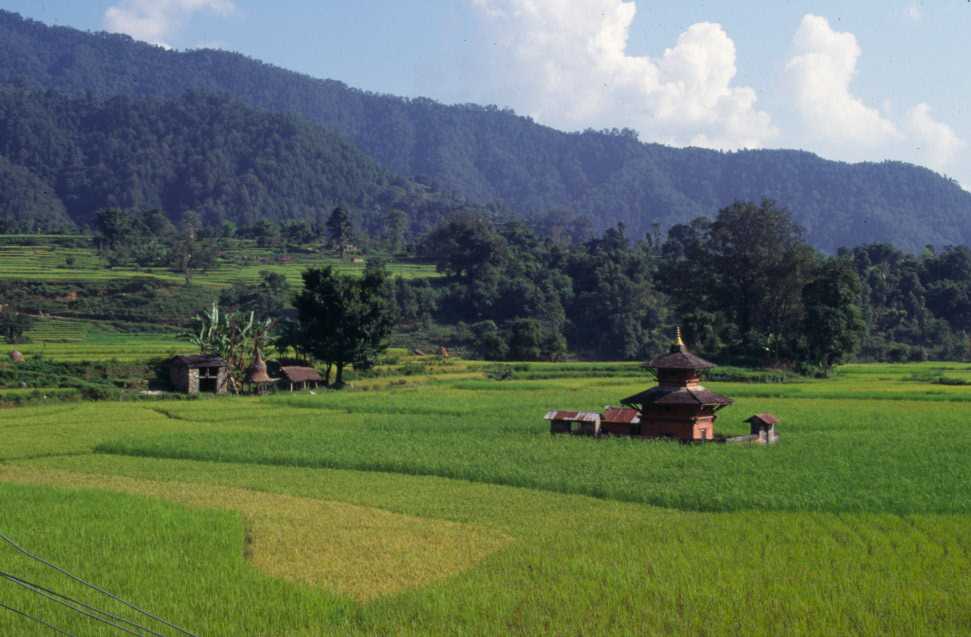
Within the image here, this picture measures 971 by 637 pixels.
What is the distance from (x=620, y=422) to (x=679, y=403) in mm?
2285

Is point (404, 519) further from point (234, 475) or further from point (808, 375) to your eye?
point (808, 375)

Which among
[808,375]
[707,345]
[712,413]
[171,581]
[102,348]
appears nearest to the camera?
[171,581]

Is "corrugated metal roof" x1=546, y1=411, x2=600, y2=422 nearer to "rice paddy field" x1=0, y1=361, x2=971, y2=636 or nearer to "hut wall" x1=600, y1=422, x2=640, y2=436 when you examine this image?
"hut wall" x1=600, y1=422, x2=640, y2=436

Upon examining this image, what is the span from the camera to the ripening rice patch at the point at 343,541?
47.3 ft

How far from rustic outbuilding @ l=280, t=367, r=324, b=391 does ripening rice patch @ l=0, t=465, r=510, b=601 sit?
31.1 m

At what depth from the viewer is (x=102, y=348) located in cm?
5519

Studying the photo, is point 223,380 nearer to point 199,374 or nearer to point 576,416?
point 199,374

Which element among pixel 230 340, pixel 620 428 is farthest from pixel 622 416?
pixel 230 340

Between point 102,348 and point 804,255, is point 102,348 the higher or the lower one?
the lower one

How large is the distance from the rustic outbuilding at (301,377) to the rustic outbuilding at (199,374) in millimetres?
3130

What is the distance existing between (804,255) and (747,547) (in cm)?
6016

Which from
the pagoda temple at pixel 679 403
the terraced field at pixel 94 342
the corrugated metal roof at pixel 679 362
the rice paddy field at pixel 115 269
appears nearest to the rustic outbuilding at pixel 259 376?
the terraced field at pixel 94 342

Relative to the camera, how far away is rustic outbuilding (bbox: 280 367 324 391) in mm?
53219

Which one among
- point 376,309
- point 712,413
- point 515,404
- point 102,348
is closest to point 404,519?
point 712,413
